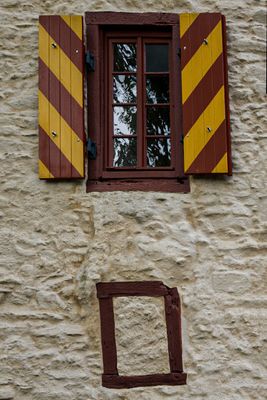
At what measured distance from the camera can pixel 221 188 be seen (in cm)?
446

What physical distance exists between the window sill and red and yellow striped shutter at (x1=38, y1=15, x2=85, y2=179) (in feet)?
0.53

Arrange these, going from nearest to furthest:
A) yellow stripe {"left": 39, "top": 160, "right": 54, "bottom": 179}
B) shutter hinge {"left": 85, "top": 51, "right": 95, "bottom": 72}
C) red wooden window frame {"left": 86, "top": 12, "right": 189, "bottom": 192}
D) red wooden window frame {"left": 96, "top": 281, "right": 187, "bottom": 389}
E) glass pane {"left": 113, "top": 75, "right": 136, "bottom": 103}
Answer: red wooden window frame {"left": 96, "top": 281, "right": 187, "bottom": 389}, yellow stripe {"left": 39, "top": 160, "right": 54, "bottom": 179}, red wooden window frame {"left": 86, "top": 12, "right": 189, "bottom": 192}, shutter hinge {"left": 85, "top": 51, "right": 95, "bottom": 72}, glass pane {"left": 113, "top": 75, "right": 136, "bottom": 103}

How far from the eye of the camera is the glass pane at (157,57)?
4777 mm

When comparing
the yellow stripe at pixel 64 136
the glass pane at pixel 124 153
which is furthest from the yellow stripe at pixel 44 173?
the glass pane at pixel 124 153

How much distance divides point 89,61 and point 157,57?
0.52m

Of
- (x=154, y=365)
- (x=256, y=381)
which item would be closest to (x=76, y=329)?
(x=154, y=365)

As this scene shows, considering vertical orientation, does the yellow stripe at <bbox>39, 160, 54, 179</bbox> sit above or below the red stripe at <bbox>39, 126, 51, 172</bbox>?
below

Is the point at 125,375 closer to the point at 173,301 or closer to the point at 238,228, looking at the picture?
the point at 173,301

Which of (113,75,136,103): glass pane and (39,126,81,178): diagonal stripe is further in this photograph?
(113,75,136,103): glass pane

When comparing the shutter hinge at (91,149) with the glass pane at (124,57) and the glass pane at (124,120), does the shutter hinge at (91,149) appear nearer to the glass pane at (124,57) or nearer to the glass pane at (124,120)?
the glass pane at (124,120)

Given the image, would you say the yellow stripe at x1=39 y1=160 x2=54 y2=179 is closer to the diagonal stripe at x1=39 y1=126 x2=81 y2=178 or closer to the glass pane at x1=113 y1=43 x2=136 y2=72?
the diagonal stripe at x1=39 y1=126 x2=81 y2=178

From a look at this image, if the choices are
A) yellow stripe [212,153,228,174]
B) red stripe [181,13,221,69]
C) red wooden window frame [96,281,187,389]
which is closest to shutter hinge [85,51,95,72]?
red stripe [181,13,221,69]

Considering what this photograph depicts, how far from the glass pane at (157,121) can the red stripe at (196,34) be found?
35 cm

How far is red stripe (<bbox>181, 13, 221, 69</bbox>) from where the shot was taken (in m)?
4.62
